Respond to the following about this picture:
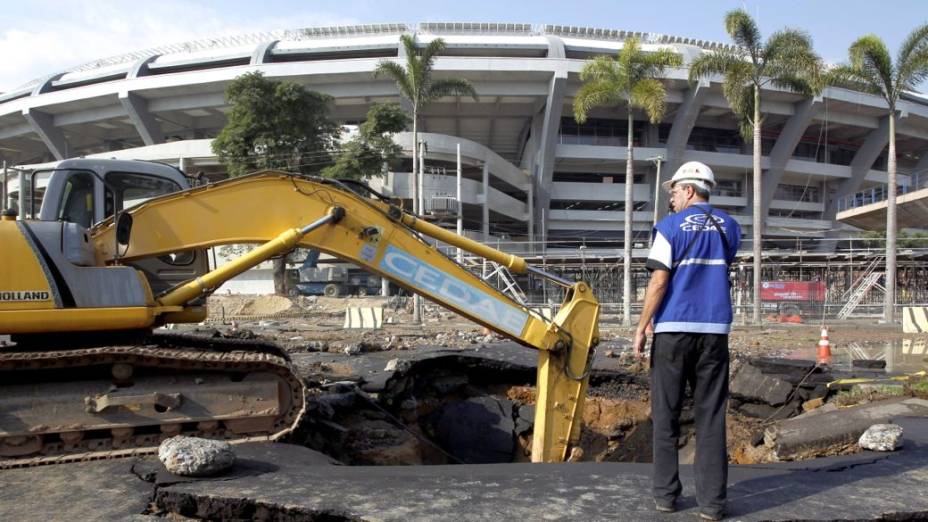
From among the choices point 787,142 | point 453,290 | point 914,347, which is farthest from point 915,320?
point 787,142

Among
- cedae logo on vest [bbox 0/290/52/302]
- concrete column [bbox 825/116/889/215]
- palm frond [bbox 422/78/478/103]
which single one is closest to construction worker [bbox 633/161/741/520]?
cedae logo on vest [bbox 0/290/52/302]

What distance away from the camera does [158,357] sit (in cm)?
533

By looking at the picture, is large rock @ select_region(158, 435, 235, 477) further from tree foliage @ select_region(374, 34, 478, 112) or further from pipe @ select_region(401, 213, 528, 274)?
tree foliage @ select_region(374, 34, 478, 112)

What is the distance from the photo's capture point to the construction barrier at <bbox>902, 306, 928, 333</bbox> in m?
20.9

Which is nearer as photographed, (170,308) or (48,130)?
→ (170,308)

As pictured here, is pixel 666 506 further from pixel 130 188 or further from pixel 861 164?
pixel 861 164

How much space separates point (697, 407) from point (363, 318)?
20.8 m

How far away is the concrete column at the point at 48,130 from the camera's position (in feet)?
169

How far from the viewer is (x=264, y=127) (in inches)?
1359

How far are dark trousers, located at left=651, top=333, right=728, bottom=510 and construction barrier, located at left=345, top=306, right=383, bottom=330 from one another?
20194 millimetres

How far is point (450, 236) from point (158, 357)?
8.94ft

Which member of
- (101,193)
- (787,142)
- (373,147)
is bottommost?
(101,193)

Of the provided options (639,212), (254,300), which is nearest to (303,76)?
(254,300)

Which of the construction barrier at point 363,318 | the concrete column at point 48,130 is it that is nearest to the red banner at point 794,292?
the construction barrier at point 363,318
